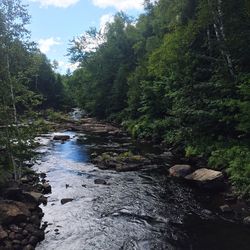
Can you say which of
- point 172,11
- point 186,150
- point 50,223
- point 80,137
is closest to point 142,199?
point 50,223

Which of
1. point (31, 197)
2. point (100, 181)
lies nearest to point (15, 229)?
point (31, 197)

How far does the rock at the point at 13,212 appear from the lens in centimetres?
1285

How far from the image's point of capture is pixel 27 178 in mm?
18953

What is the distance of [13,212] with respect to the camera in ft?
43.3

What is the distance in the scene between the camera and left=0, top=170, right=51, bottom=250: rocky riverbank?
470 inches

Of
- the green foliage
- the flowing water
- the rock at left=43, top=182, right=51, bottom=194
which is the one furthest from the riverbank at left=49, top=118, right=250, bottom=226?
the rock at left=43, top=182, right=51, bottom=194

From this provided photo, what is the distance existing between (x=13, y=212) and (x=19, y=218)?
0.31m

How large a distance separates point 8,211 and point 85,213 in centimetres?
327

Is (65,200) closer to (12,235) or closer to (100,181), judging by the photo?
(100,181)

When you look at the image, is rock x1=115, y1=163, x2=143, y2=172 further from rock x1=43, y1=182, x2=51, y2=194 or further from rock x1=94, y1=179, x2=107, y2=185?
rock x1=43, y1=182, x2=51, y2=194

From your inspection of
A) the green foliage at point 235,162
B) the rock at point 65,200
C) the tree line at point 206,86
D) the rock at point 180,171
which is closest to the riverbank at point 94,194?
the rock at point 65,200

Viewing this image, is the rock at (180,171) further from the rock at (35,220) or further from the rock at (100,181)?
the rock at (35,220)

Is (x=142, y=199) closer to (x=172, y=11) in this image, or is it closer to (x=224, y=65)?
(x=224, y=65)

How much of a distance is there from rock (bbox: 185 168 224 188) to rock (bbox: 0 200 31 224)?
8.82 m
